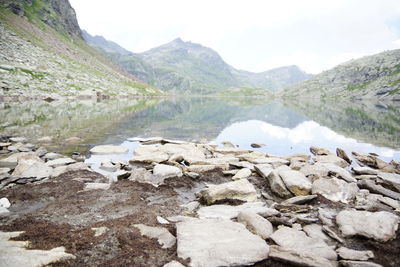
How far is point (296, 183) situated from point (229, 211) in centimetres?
401

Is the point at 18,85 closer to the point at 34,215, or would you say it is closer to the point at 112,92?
the point at 112,92

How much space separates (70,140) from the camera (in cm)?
2317

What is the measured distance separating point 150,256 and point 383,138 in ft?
108

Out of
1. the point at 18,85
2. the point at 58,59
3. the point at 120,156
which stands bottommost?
the point at 120,156

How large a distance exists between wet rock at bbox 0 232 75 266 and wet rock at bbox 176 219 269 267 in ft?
9.45

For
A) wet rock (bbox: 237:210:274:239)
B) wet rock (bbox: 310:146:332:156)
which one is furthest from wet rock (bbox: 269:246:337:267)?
wet rock (bbox: 310:146:332:156)

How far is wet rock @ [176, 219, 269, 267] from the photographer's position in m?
5.96

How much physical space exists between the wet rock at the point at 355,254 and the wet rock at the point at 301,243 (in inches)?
8.2

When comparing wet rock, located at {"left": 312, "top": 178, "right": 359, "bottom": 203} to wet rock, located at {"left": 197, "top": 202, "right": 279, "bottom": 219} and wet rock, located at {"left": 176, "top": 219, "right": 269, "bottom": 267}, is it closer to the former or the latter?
wet rock, located at {"left": 197, "top": 202, "right": 279, "bottom": 219}

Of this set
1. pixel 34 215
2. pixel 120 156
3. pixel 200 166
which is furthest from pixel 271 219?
pixel 120 156

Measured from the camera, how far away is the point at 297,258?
5.98 metres

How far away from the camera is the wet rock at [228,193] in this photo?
34.8 ft

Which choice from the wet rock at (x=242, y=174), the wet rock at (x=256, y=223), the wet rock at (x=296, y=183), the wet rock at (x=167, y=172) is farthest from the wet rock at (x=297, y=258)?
the wet rock at (x=167, y=172)

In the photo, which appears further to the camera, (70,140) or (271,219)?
(70,140)
